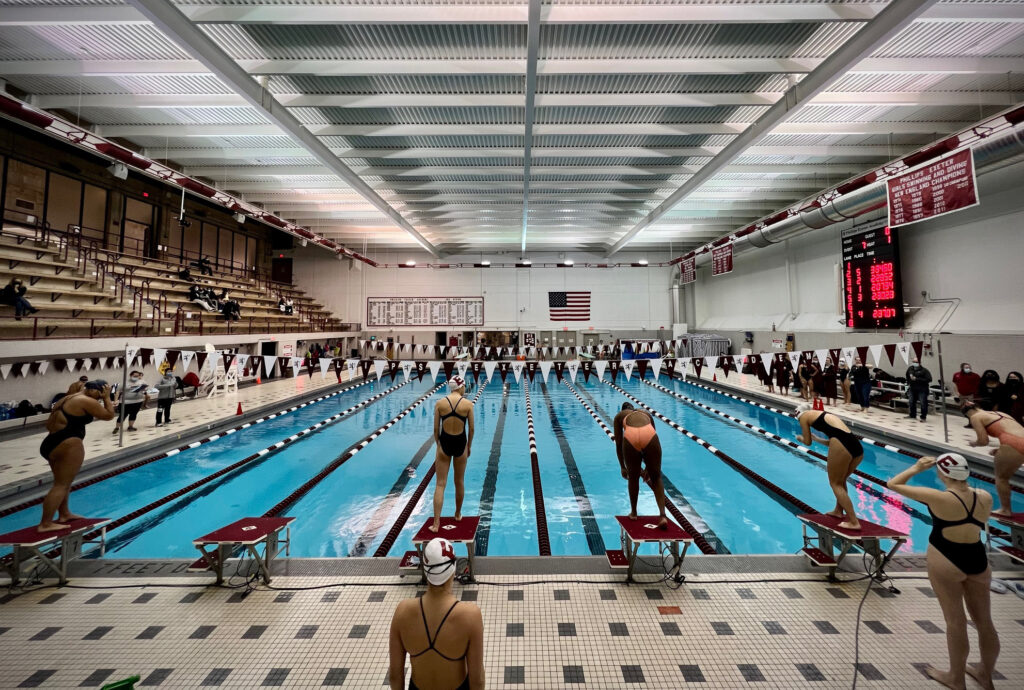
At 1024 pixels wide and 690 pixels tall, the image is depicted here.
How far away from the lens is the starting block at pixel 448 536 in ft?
10.1

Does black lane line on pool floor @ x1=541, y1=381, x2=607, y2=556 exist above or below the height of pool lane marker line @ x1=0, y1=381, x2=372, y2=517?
below

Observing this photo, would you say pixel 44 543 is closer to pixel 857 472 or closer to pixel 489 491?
pixel 489 491

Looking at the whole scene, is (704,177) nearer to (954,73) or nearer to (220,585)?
(954,73)

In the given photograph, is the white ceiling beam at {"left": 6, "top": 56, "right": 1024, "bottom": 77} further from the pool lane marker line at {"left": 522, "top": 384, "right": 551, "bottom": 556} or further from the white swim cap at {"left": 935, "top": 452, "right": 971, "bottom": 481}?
the white swim cap at {"left": 935, "top": 452, "right": 971, "bottom": 481}

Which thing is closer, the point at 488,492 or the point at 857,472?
the point at 857,472

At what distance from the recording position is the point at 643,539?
2965 mm

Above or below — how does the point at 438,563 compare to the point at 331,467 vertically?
above

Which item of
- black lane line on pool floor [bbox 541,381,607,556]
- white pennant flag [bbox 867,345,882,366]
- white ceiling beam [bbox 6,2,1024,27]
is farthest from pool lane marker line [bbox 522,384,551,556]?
white ceiling beam [bbox 6,2,1024,27]

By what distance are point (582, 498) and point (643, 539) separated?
240cm

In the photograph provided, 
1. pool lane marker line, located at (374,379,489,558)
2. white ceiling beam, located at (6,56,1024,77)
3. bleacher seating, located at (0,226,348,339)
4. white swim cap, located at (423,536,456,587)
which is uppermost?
white ceiling beam, located at (6,56,1024,77)

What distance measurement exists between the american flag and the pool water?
13116 millimetres

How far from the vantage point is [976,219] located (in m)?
8.51

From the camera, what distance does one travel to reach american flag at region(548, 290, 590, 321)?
21828 millimetres

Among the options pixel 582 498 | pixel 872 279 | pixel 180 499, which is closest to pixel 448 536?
pixel 582 498
